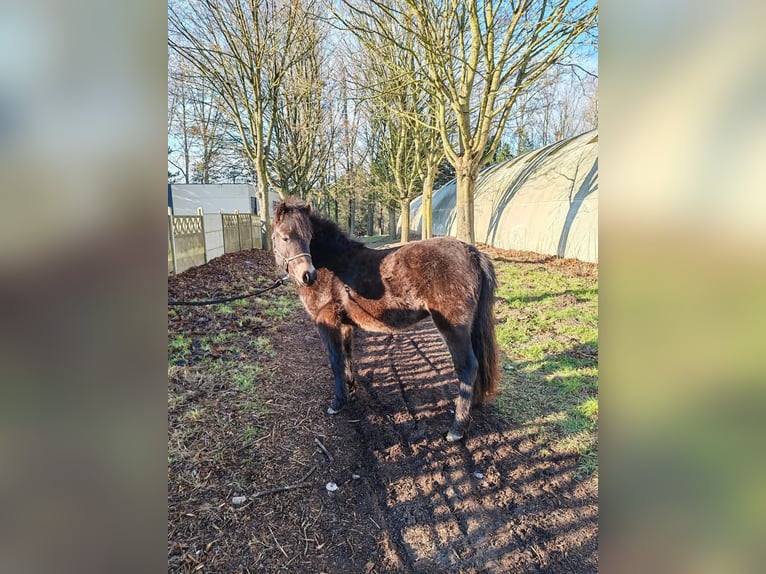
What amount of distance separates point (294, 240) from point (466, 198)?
638cm

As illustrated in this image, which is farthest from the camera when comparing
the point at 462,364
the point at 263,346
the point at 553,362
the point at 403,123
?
the point at 403,123

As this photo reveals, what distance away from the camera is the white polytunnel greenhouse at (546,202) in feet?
34.3

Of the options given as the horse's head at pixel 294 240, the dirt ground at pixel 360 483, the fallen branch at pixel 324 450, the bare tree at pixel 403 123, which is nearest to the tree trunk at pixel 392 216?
the bare tree at pixel 403 123

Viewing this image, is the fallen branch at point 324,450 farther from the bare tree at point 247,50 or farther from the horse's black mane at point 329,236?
the bare tree at point 247,50

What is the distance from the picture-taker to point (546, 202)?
1219 centimetres

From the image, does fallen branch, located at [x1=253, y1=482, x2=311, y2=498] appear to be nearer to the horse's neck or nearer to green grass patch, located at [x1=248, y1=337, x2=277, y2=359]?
the horse's neck

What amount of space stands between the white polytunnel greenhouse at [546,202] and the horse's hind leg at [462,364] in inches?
311

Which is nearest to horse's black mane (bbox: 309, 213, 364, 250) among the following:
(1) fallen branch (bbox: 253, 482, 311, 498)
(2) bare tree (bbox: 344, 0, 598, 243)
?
(1) fallen branch (bbox: 253, 482, 311, 498)

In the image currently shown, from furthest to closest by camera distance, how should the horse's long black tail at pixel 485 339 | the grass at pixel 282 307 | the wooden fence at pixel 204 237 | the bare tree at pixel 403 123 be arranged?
the bare tree at pixel 403 123 → the wooden fence at pixel 204 237 → the grass at pixel 282 307 → the horse's long black tail at pixel 485 339

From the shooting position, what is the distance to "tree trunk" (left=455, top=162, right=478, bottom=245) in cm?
879

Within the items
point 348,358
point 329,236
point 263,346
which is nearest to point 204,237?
point 263,346

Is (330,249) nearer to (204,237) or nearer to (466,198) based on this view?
(466,198)
